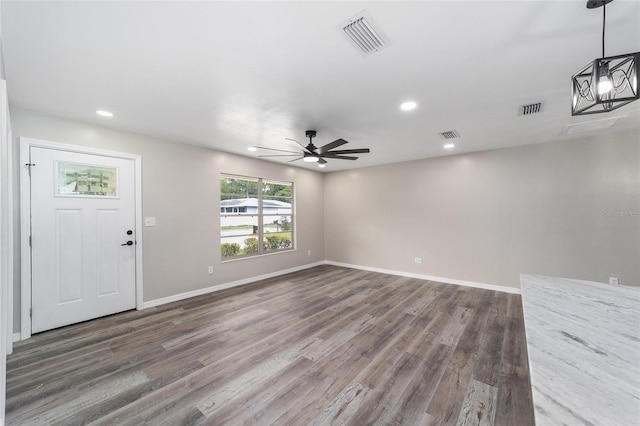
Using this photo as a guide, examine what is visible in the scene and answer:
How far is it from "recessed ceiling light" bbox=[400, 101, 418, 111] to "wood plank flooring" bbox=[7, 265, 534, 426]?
2.64m

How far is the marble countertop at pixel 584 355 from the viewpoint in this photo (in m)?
0.60

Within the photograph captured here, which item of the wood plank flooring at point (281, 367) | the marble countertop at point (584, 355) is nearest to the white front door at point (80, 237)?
the wood plank flooring at point (281, 367)

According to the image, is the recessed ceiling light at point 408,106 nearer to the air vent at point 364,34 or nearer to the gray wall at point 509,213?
the air vent at point 364,34

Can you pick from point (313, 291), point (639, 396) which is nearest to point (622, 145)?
point (639, 396)

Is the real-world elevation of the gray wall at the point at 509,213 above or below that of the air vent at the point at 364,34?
below

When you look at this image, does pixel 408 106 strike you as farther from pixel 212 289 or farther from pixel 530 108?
pixel 212 289

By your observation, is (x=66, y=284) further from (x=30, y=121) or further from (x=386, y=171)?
(x=386, y=171)

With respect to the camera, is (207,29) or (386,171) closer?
(207,29)

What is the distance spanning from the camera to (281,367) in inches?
91.5

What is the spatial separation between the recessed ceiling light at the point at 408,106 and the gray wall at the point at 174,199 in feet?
11.2

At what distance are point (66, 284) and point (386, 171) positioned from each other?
231 inches

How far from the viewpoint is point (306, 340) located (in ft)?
9.22

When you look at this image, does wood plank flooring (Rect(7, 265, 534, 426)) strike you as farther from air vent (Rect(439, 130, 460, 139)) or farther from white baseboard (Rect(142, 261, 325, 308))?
air vent (Rect(439, 130, 460, 139))

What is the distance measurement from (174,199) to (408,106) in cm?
379
